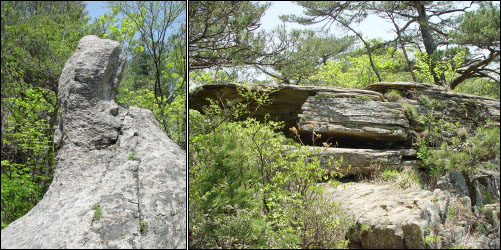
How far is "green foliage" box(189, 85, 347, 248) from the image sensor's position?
3279mm

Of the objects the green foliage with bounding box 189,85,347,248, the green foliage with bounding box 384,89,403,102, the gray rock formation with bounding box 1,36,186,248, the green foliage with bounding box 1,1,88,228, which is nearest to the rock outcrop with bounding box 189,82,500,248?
the green foliage with bounding box 384,89,403,102

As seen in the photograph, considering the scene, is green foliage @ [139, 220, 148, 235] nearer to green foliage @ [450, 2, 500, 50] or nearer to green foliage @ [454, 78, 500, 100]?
green foliage @ [454, 78, 500, 100]

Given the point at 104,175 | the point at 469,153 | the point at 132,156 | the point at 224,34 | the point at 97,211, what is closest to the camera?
the point at 97,211

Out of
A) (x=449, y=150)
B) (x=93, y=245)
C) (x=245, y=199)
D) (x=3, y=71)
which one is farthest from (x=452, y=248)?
(x=3, y=71)

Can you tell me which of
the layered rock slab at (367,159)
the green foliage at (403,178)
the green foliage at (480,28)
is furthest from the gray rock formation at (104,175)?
the green foliage at (480,28)

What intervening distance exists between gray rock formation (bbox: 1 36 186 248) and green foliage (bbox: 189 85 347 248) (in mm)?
471

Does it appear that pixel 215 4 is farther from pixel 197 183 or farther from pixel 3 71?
pixel 3 71

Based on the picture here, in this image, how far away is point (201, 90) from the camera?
4324 millimetres

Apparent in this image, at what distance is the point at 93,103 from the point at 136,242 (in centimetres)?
118

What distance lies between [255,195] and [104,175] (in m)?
1.34

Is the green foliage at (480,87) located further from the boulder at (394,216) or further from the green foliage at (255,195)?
the green foliage at (255,195)

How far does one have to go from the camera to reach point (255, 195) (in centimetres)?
354

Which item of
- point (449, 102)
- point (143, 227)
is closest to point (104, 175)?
point (143, 227)

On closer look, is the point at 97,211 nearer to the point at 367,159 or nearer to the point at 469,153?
the point at 367,159
